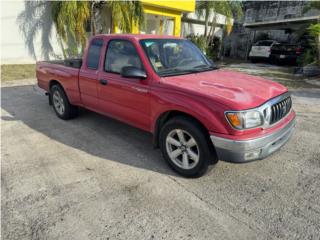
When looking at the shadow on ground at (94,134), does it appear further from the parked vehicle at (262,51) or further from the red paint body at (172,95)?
the parked vehicle at (262,51)

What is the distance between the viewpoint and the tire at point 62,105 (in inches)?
212

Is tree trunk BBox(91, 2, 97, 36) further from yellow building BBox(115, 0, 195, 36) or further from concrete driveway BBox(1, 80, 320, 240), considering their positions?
concrete driveway BBox(1, 80, 320, 240)

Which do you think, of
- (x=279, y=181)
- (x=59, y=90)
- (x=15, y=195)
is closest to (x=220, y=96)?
(x=279, y=181)

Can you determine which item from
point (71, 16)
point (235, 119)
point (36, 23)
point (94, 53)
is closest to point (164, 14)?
point (71, 16)

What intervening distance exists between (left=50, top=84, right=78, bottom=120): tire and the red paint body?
0.57m

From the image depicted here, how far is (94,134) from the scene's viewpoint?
15.7ft

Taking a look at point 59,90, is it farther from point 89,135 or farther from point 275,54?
point 275,54

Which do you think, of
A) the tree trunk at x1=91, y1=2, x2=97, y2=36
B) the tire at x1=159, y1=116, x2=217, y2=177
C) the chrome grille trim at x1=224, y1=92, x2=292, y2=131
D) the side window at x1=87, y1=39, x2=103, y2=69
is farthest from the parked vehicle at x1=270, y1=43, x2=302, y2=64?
the tire at x1=159, y1=116, x2=217, y2=177

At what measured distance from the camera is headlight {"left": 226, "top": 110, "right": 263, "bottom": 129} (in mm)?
2756

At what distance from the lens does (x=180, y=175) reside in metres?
3.42

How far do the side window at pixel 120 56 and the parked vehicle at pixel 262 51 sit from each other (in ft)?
50.8

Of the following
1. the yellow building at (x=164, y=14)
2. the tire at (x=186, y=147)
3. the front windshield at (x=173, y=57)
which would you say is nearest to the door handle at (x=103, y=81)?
the front windshield at (x=173, y=57)

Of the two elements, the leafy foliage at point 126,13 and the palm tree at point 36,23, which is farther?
the palm tree at point 36,23

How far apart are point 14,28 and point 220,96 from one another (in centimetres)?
1139
